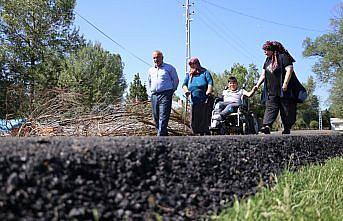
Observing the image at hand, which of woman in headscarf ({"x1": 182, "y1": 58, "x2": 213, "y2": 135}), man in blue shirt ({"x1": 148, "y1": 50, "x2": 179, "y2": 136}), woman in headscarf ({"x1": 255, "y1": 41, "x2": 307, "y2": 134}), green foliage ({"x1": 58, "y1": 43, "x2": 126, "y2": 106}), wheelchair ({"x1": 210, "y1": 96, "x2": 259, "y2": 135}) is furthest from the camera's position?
green foliage ({"x1": 58, "y1": 43, "x2": 126, "y2": 106})

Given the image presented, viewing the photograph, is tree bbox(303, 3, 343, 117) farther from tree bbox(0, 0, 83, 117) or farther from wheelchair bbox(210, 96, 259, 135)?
wheelchair bbox(210, 96, 259, 135)

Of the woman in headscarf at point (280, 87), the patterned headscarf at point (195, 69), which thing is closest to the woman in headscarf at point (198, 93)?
the patterned headscarf at point (195, 69)

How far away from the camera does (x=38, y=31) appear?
143ft

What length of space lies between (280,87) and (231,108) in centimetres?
241

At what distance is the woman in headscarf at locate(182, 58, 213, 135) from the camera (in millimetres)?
9148

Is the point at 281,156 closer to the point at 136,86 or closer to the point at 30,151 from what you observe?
the point at 30,151

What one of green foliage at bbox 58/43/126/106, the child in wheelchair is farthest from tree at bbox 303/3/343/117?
the child in wheelchair

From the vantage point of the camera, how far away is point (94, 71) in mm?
43281

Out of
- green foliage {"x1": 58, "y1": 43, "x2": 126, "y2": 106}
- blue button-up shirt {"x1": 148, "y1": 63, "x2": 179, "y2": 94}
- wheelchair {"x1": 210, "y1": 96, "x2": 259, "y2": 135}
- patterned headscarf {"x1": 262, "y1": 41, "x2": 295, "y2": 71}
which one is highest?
green foliage {"x1": 58, "y1": 43, "x2": 126, "y2": 106}

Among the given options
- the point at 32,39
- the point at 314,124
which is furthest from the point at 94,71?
the point at 314,124

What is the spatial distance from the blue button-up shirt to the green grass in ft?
11.1

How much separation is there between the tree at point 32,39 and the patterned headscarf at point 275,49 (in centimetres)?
3642

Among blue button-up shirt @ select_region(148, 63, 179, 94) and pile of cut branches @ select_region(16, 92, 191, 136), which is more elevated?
blue button-up shirt @ select_region(148, 63, 179, 94)

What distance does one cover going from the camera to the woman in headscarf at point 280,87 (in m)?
7.88
